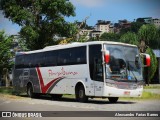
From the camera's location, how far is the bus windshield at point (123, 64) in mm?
17234

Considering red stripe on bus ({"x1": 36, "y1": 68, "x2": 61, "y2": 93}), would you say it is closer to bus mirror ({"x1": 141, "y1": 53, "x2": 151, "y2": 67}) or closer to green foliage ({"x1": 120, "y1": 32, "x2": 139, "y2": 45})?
bus mirror ({"x1": 141, "y1": 53, "x2": 151, "y2": 67})

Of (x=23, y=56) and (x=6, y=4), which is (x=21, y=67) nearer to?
(x=23, y=56)

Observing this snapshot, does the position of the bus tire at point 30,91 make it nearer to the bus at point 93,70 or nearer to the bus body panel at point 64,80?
the bus body panel at point 64,80

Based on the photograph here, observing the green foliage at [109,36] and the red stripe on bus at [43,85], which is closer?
Result: the red stripe on bus at [43,85]

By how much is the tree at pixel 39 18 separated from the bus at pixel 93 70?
4358mm

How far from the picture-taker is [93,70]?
18000mm

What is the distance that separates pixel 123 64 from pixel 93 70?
1.36 m

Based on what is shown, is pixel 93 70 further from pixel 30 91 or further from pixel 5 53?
pixel 5 53

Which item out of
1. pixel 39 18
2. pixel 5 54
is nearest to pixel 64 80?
pixel 39 18

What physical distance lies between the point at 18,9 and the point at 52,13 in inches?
93.9

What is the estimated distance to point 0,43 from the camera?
32469 mm

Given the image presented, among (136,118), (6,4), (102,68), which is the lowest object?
(136,118)

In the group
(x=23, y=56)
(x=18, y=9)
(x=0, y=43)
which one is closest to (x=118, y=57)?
(x=23, y=56)

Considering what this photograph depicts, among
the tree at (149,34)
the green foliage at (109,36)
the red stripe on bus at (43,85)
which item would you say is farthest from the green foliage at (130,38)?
the red stripe on bus at (43,85)
